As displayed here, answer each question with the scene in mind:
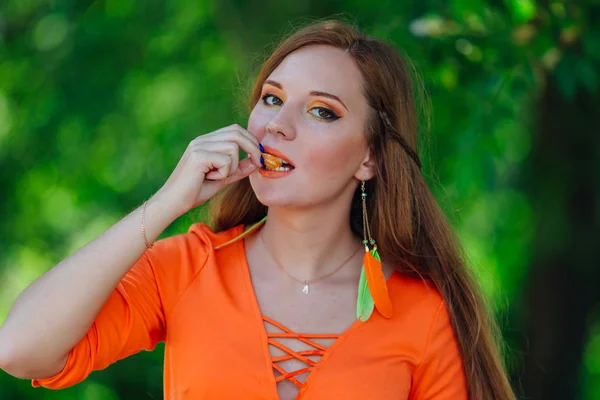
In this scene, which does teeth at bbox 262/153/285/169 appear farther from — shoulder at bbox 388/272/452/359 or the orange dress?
shoulder at bbox 388/272/452/359

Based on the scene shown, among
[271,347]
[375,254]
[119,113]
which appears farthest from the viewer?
[119,113]

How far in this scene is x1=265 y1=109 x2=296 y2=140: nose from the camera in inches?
97.1

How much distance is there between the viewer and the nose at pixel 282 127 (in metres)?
2.47

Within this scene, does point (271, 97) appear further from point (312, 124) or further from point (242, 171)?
point (242, 171)

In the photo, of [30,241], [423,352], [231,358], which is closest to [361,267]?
[423,352]

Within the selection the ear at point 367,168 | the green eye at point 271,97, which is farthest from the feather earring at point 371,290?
the green eye at point 271,97

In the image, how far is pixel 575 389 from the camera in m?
4.83

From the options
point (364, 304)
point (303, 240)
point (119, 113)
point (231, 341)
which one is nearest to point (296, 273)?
point (303, 240)

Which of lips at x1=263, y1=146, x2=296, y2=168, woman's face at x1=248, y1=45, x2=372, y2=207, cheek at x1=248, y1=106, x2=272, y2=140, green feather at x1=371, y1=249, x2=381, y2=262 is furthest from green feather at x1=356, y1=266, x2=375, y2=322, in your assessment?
cheek at x1=248, y1=106, x2=272, y2=140

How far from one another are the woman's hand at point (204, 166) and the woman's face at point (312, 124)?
0.11m

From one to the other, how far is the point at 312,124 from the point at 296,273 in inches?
17.8

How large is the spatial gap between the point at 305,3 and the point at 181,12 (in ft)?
2.27

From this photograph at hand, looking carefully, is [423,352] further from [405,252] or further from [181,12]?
[181,12]

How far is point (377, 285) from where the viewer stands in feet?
8.33
